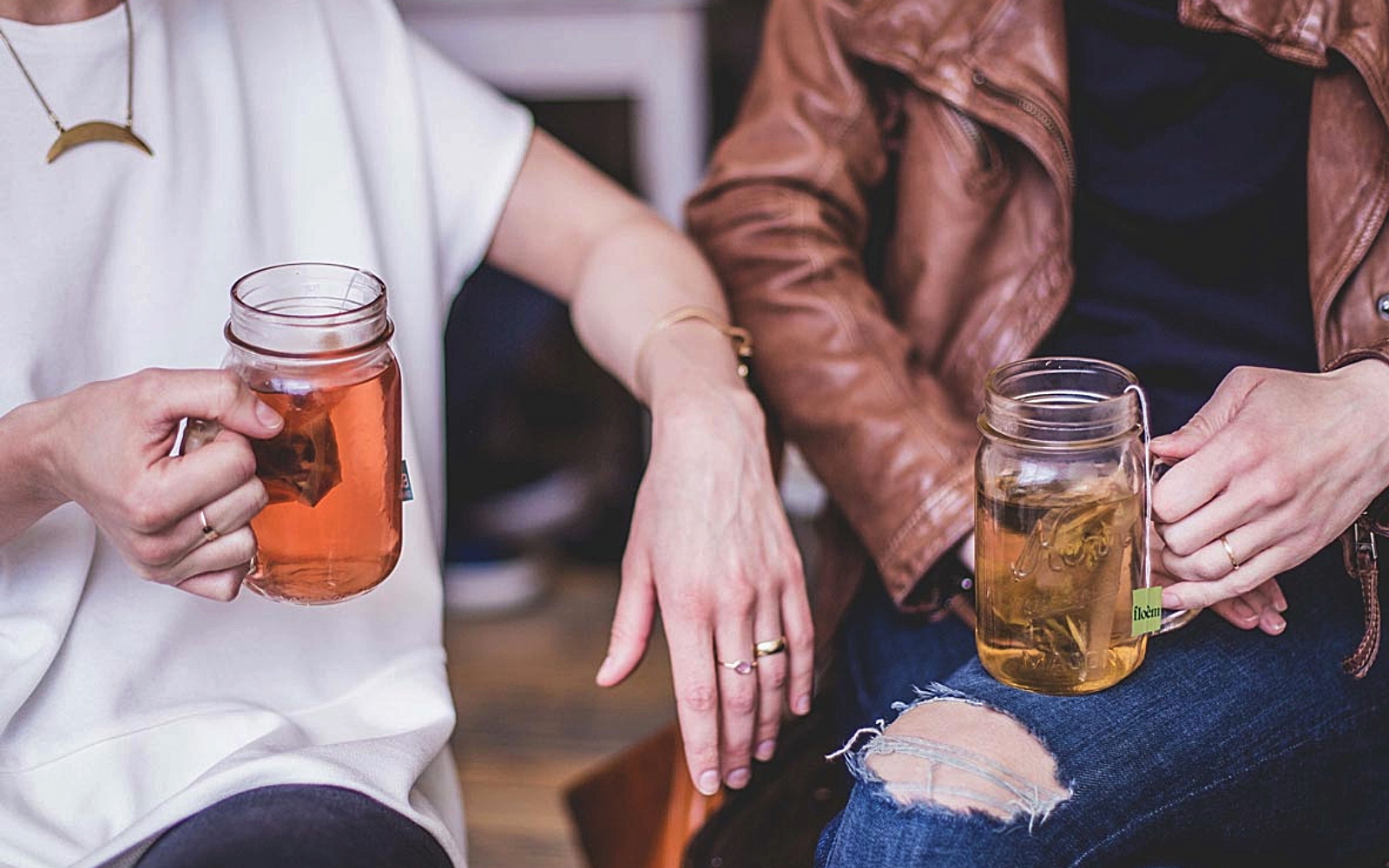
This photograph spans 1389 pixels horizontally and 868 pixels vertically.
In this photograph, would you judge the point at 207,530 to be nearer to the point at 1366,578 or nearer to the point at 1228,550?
the point at 1228,550

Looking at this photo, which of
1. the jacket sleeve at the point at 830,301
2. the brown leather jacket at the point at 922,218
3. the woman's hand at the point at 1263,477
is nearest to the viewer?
the woman's hand at the point at 1263,477

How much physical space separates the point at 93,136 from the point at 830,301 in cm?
64

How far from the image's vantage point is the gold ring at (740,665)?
110 cm

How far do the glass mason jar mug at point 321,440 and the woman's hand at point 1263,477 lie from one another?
52cm

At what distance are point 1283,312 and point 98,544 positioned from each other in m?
1.00

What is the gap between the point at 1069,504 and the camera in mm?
935

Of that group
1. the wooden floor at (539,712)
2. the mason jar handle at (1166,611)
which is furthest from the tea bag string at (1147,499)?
the wooden floor at (539,712)

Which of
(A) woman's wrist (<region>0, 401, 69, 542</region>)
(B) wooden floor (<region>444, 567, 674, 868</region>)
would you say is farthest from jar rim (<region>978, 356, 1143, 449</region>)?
(B) wooden floor (<region>444, 567, 674, 868</region>)

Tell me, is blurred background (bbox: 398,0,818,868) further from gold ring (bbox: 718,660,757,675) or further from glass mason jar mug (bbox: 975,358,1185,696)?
glass mason jar mug (bbox: 975,358,1185,696)

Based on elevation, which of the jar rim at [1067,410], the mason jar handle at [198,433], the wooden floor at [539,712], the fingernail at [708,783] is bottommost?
the wooden floor at [539,712]

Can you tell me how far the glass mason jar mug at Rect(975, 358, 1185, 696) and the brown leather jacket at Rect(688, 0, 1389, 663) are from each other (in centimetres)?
26

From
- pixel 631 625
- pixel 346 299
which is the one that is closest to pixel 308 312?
pixel 346 299

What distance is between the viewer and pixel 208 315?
1135 millimetres

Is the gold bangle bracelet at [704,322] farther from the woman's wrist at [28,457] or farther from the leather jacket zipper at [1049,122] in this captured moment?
the woman's wrist at [28,457]
